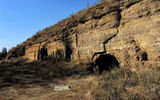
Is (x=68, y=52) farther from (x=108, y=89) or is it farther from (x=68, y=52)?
(x=108, y=89)

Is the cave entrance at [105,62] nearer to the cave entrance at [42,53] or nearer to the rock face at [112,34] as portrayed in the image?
the rock face at [112,34]

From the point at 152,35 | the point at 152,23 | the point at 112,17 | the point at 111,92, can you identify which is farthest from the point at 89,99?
the point at 112,17

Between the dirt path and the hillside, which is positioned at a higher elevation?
the hillside

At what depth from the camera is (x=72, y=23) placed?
11.0 metres

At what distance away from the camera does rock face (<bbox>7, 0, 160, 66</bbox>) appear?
6.20 meters

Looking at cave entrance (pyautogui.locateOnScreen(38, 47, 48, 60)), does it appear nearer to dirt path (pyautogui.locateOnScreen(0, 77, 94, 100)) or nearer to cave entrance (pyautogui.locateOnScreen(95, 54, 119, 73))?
cave entrance (pyautogui.locateOnScreen(95, 54, 119, 73))

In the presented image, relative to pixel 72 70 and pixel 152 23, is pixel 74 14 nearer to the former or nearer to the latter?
pixel 72 70

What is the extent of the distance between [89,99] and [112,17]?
6.76 metres

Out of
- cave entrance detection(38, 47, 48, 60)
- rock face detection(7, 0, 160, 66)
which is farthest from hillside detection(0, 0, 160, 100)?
cave entrance detection(38, 47, 48, 60)

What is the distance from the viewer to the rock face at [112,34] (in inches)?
244

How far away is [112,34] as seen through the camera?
7836mm

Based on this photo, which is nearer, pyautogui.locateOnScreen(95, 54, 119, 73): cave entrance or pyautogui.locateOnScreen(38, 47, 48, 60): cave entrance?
pyautogui.locateOnScreen(95, 54, 119, 73): cave entrance

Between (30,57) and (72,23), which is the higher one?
(72,23)

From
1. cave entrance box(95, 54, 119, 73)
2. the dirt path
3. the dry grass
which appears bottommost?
the dirt path
